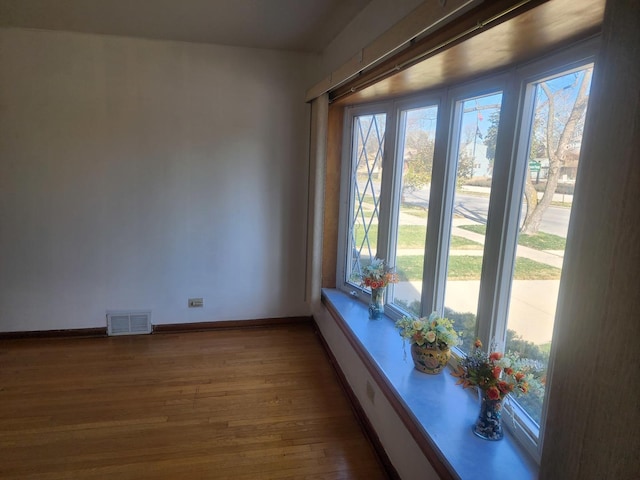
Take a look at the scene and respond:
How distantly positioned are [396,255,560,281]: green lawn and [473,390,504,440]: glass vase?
1.67 ft

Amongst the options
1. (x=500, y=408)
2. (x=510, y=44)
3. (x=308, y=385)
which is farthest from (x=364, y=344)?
(x=510, y=44)

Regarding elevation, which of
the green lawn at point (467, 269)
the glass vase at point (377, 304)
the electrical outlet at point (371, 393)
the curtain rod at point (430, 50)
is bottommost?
the electrical outlet at point (371, 393)

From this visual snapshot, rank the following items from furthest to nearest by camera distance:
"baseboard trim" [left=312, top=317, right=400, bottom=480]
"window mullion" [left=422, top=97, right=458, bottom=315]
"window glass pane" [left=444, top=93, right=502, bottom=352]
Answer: "window mullion" [left=422, top=97, right=458, bottom=315]
"baseboard trim" [left=312, top=317, right=400, bottom=480]
"window glass pane" [left=444, top=93, right=502, bottom=352]

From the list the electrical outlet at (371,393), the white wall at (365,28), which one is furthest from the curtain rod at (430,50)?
the electrical outlet at (371,393)

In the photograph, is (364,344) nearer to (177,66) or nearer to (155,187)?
(155,187)

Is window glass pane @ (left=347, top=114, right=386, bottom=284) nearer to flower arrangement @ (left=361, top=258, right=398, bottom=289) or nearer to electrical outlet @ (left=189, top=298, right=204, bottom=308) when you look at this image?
flower arrangement @ (left=361, top=258, right=398, bottom=289)

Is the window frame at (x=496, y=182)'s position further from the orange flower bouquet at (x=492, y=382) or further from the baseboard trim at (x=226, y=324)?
the baseboard trim at (x=226, y=324)

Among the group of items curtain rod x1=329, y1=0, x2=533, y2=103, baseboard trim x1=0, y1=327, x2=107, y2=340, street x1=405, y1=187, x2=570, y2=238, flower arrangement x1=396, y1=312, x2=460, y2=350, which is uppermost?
curtain rod x1=329, y1=0, x2=533, y2=103

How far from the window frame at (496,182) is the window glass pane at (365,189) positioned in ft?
0.63

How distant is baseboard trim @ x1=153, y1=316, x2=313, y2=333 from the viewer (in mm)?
3580

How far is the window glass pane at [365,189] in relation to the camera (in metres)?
2.86

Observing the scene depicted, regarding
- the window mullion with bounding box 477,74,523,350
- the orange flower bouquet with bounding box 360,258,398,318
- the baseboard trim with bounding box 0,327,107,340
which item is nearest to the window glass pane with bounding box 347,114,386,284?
the orange flower bouquet with bounding box 360,258,398,318

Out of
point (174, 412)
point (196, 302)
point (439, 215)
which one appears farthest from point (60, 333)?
point (439, 215)

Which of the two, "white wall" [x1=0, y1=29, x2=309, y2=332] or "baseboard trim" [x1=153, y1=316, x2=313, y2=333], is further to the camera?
"baseboard trim" [x1=153, y1=316, x2=313, y2=333]
